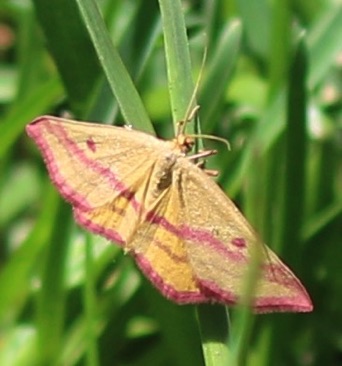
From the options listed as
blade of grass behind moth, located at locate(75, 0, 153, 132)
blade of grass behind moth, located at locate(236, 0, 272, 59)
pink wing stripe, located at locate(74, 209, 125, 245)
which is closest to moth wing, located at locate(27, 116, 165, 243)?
pink wing stripe, located at locate(74, 209, 125, 245)

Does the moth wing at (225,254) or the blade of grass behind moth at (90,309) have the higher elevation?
the moth wing at (225,254)

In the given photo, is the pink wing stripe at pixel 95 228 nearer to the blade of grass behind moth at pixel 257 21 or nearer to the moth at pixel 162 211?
the moth at pixel 162 211

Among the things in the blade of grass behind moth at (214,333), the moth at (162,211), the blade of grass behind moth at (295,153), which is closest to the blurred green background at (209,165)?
the blade of grass behind moth at (295,153)

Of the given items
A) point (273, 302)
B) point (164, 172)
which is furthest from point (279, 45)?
point (273, 302)

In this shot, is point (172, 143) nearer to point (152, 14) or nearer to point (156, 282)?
point (156, 282)

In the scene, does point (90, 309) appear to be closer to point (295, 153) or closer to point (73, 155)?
Result: point (73, 155)

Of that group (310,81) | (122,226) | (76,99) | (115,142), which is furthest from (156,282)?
(310,81)

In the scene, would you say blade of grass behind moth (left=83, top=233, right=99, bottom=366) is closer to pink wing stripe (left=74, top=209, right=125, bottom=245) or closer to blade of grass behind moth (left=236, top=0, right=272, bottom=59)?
pink wing stripe (left=74, top=209, right=125, bottom=245)
